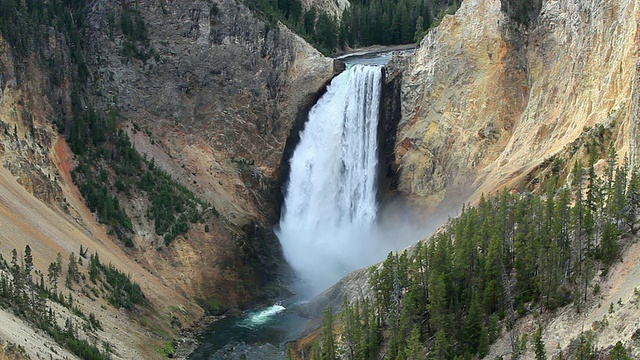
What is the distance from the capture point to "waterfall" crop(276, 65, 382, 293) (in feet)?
247

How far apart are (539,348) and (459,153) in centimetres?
3169

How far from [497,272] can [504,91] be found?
84.6 feet

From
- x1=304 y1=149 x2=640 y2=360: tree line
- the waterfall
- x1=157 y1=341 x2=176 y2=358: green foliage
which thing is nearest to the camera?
x1=304 y1=149 x2=640 y2=360: tree line

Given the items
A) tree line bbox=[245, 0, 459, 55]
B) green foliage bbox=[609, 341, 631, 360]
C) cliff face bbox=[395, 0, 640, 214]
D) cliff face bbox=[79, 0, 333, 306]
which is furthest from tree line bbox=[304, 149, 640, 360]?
tree line bbox=[245, 0, 459, 55]

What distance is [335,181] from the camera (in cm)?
7862

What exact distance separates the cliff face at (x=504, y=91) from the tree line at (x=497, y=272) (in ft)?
22.5

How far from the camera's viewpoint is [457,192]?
6378 centimetres

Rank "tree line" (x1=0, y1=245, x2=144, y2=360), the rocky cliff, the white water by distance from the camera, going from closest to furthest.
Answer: "tree line" (x1=0, y1=245, x2=144, y2=360) < the white water < the rocky cliff

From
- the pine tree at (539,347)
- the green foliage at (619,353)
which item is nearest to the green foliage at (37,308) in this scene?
the pine tree at (539,347)

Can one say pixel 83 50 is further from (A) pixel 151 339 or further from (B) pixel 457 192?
(B) pixel 457 192

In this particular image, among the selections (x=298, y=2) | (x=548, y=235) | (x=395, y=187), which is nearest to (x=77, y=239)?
(x=395, y=187)

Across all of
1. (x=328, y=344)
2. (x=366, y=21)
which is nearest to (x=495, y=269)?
(x=328, y=344)

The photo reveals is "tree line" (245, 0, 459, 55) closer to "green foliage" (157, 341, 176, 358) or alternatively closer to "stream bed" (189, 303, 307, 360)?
"stream bed" (189, 303, 307, 360)

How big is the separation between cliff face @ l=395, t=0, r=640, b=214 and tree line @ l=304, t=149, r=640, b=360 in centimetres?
685
